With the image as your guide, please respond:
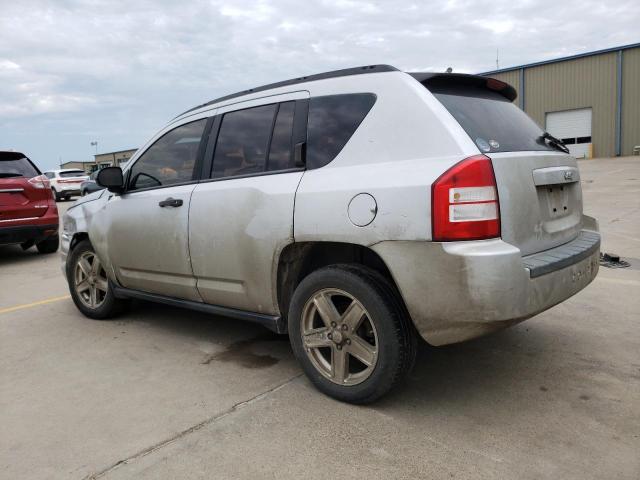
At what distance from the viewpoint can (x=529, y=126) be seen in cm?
324

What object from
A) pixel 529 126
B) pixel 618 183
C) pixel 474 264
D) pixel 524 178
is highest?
pixel 529 126

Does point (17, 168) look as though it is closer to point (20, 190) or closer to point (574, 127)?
point (20, 190)

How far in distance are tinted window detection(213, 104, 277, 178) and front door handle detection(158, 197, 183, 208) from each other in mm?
337

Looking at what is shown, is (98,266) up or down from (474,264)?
down

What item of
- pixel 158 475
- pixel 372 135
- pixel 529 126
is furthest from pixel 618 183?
pixel 158 475

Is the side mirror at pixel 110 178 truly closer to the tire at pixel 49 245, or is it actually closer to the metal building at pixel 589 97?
the tire at pixel 49 245

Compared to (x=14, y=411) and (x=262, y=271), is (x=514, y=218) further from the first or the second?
(x=14, y=411)

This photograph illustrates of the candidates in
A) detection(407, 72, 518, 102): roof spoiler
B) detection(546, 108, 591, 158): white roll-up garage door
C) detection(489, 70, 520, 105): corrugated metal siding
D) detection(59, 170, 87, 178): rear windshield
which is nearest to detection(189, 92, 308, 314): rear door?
detection(407, 72, 518, 102): roof spoiler

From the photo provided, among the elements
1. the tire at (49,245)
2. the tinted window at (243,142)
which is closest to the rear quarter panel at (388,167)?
the tinted window at (243,142)

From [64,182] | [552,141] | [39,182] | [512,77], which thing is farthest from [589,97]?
[552,141]

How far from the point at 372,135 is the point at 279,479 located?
5.68 feet

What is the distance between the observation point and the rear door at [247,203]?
309cm

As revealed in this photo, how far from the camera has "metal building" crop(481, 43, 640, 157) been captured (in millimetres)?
27984

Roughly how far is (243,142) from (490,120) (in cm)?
156
